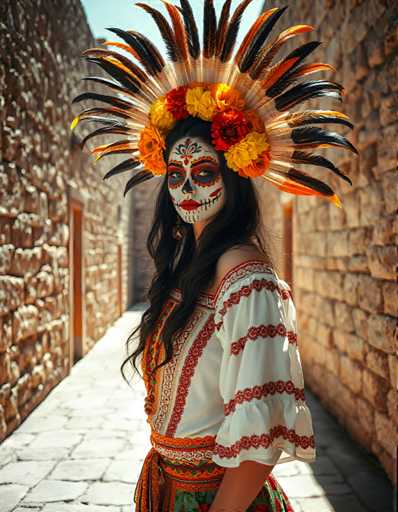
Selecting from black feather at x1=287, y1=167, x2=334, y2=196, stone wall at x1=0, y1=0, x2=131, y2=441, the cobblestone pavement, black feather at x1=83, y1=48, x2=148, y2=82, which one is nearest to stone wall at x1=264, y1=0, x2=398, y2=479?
the cobblestone pavement

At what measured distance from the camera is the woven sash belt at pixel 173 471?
1302 millimetres

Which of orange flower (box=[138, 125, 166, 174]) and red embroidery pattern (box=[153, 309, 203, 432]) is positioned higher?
orange flower (box=[138, 125, 166, 174])

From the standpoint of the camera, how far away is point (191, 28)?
146cm

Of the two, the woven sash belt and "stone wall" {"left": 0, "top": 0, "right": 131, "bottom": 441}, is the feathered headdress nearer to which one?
the woven sash belt

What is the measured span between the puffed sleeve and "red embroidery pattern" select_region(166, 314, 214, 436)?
4.7 inches

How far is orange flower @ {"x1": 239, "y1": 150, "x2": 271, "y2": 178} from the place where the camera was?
142 centimetres

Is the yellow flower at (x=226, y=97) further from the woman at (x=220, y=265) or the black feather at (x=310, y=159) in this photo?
the black feather at (x=310, y=159)

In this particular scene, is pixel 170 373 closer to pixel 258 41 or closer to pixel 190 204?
pixel 190 204

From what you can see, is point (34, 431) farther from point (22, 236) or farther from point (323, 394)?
point (323, 394)

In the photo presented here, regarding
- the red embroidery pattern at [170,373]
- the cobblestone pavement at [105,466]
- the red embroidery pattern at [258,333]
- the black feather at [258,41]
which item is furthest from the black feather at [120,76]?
the cobblestone pavement at [105,466]

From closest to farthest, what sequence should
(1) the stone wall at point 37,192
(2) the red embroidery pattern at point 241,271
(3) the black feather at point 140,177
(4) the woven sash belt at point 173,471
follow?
1. (2) the red embroidery pattern at point 241,271
2. (4) the woven sash belt at point 173,471
3. (3) the black feather at point 140,177
4. (1) the stone wall at point 37,192

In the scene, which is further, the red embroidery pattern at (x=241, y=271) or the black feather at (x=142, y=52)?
the black feather at (x=142, y=52)

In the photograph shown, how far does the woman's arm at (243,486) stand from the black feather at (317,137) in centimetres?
84

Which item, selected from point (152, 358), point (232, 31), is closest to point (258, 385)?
point (152, 358)
